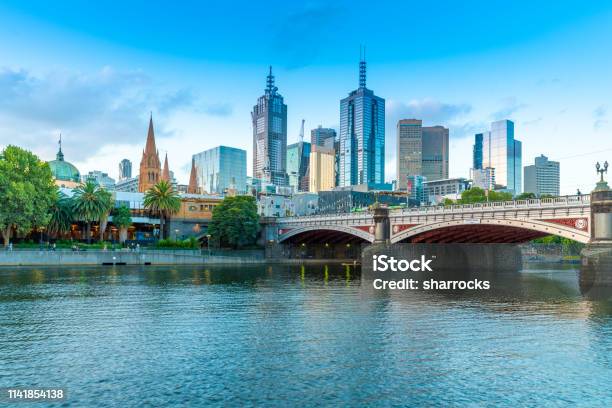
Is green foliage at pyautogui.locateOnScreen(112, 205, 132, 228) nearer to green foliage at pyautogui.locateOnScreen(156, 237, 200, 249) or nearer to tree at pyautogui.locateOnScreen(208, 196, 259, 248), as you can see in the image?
green foliage at pyautogui.locateOnScreen(156, 237, 200, 249)

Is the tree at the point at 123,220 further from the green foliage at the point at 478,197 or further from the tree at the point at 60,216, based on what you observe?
the green foliage at the point at 478,197

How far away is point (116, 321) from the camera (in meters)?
33.7

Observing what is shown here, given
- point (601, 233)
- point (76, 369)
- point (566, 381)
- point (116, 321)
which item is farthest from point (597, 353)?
point (601, 233)

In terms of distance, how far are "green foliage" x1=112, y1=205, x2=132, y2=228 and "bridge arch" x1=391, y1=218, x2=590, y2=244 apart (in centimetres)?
6185

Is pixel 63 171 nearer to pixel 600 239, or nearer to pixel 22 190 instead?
pixel 22 190

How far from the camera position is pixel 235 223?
358 feet

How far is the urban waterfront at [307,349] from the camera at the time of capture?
20.0 meters

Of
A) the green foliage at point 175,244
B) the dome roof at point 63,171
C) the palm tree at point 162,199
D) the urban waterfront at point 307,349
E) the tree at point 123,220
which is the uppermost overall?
the dome roof at point 63,171

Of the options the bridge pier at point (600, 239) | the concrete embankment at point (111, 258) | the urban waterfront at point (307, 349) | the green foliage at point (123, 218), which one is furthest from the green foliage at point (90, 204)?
the bridge pier at point (600, 239)

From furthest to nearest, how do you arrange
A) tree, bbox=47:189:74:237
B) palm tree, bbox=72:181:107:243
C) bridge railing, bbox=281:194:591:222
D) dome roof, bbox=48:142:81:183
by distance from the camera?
dome roof, bbox=48:142:81:183, palm tree, bbox=72:181:107:243, tree, bbox=47:189:74:237, bridge railing, bbox=281:194:591:222

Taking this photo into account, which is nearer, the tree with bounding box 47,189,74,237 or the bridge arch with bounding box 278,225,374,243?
the bridge arch with bounding box 278,225,374,243

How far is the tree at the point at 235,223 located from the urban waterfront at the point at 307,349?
62057 mm

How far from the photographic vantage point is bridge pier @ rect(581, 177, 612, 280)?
50156mm

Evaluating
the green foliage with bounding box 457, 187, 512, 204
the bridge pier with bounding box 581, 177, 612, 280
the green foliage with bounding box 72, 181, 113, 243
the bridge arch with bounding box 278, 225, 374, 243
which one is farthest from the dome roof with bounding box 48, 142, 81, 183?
the bridge pier with bounding box 581, 177, 612, 280
